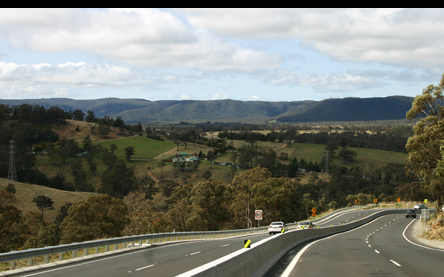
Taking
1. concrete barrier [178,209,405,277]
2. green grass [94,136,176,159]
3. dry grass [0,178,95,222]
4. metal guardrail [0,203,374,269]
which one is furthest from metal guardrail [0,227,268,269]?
green grass [94,136,176,159]

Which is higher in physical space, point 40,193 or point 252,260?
point 252,260

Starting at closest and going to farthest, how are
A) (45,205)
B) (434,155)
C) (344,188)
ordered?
(434,155) < (45,205) < (344,188)

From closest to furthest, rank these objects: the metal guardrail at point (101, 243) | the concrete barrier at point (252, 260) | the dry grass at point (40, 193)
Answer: the concrete barrier at point (252, 260) → the metal guardrail at point (101, 243) → the dry grass at point (40, 193)

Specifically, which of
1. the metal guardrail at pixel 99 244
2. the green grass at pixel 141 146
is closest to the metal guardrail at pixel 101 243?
the metal guardrail at pixel 99 244

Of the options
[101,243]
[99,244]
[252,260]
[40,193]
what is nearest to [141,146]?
[40,193]

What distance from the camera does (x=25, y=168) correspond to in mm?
125062

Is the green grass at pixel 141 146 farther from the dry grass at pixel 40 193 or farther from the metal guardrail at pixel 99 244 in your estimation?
the metal guardrail at pixel 99 244

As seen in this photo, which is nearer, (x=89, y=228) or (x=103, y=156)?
(x=89, y=228)

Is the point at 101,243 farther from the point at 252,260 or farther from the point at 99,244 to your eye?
the point at 252,260
